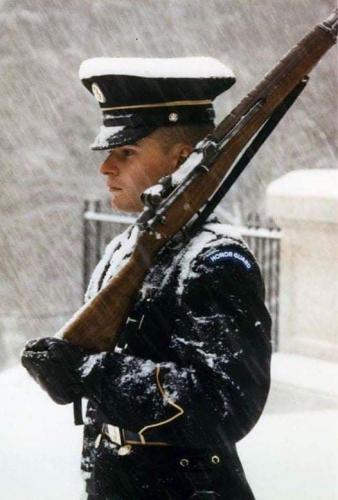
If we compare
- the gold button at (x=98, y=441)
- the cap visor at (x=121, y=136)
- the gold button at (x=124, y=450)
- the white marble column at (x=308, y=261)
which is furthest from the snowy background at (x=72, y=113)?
the cap visor at (x=121, y=136)

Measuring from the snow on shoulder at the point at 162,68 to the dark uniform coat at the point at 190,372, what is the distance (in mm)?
364

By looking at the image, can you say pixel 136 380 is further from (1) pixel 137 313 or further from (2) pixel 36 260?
(2) pixel 36 260

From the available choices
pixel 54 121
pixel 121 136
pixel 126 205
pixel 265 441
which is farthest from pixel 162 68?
pixel 54 121

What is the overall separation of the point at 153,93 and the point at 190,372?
2.20 ft

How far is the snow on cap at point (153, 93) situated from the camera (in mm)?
2129

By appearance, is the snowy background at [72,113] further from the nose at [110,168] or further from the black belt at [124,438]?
the nose at [110,168]

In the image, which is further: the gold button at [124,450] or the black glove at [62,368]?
the gold button at [124,450]

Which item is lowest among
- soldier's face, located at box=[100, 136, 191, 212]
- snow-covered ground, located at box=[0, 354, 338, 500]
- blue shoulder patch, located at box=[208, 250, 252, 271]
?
snow-covered ground, located at box=[0, 354, 338, 500]

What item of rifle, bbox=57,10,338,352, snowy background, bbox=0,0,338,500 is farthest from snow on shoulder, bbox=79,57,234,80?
snowy background, bbox=0,0,338,500

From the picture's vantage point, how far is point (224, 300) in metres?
1.94

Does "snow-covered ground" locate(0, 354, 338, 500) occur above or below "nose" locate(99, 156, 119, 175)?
below

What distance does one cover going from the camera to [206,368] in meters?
1.91

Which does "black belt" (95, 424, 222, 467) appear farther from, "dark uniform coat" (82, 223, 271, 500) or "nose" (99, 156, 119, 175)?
"nose" (99, 156, 119, 175)

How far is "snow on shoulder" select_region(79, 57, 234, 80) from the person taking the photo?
7.02 feet
